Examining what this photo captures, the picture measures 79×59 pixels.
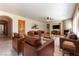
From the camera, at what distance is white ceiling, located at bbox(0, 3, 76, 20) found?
318cm

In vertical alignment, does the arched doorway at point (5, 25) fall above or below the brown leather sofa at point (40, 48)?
above

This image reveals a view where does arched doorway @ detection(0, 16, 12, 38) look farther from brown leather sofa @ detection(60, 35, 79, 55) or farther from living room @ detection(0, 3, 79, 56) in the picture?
brown leather sofa @ detection(60, 35, 79, 55)

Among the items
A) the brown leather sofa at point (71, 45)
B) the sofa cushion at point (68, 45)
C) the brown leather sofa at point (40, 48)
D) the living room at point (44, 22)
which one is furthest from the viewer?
the sofa cushion at point (68, 45)

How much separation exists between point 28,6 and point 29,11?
0.22 metres

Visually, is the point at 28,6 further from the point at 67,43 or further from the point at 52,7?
the point at 67,43

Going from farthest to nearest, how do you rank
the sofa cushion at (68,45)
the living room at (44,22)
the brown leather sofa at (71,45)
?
the sofa cushion at (68,45) → the brown leather sofa at (71,45) → the living room at (44,22)

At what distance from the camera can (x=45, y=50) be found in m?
3.01

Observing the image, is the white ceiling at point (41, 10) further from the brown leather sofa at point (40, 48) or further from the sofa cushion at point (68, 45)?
the sofa cushion at point (68, 45)

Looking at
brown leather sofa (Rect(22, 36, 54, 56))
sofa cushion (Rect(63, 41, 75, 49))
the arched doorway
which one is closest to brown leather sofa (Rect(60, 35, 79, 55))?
sofa cushion (Rect(63, 41, 75, 49))

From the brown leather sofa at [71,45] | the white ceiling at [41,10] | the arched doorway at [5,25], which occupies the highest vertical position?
the white ceiling at [41,10]

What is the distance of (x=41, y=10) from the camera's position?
3.32 metres

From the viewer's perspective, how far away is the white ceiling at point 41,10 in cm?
318

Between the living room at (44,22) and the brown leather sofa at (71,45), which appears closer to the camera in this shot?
the living room at (44,22)

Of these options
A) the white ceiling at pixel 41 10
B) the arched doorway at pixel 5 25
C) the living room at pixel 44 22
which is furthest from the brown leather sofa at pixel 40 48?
the arched doorway at pixel 5 25
